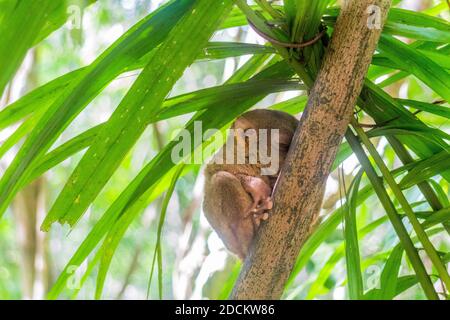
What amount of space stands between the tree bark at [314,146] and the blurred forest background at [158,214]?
400 millimetres

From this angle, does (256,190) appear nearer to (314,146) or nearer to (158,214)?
(314,146)

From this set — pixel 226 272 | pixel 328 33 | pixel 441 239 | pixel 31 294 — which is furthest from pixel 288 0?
pixel 31 294

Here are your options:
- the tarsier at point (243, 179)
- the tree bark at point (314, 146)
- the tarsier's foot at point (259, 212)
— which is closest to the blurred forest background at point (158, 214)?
the tarsier at point (243, 179)

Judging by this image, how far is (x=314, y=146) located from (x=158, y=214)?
10.7ft

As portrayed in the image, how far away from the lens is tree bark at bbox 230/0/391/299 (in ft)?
3.74

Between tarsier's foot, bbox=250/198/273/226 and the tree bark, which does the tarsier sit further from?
the tree bark

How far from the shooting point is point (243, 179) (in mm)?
1743

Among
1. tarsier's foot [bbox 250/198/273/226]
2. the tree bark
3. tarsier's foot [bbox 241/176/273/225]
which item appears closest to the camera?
the tree bark

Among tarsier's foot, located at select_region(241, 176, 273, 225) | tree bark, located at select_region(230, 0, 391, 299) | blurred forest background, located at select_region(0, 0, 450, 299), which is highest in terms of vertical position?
blurred forest background, located at select_region(0, 0, 450, 299)

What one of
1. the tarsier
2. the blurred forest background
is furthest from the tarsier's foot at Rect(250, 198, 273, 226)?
the blurred forest background

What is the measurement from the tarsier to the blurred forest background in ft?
0.32

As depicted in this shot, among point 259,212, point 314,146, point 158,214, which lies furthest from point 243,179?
point 158,214

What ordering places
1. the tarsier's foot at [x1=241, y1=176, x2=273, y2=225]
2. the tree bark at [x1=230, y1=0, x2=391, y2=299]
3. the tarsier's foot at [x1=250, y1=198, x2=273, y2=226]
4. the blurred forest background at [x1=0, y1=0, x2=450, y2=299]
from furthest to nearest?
the blurred forest background at [x1=0, y1=0, x2=450, y2=299] < the tarsier's foot at [x1=241, y1=176, x2=273, y2=225] < the tarsier's foot at [x1=250, y1=198, x2=273, y2=226] < the tree bark at [x1=230, y1=0, x2=391, y2=299]
